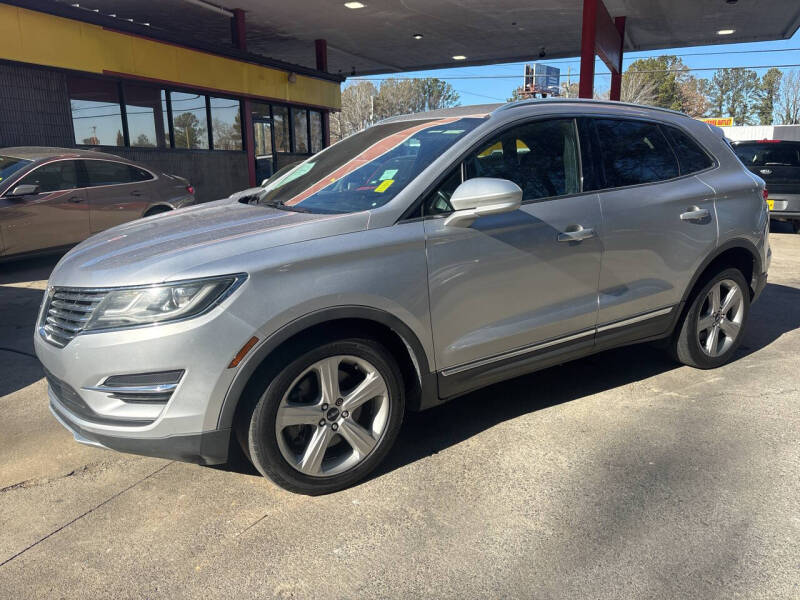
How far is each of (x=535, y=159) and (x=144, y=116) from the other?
13473mm

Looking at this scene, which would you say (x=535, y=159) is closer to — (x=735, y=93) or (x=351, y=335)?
(x=351, y=335)

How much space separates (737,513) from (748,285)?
236cm

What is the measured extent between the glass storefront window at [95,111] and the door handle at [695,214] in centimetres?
1275

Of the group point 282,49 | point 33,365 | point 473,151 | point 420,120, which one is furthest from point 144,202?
point 282,49

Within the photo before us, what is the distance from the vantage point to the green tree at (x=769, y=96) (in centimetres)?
8252

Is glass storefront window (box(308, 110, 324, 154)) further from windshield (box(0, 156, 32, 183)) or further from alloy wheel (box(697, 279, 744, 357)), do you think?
alloy wheel (box(697, 279, 744, 357))

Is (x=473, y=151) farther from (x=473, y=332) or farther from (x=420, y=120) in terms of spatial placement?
(x=473, y=332)

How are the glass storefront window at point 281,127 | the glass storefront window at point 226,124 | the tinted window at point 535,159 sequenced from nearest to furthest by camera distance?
the tinted window at point 535,159
the glass storefront window at point 226,124
the glass storefront window at point 281,127

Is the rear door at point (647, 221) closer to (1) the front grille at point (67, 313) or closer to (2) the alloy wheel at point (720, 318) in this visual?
(2) the alloy wheel at point (720, 318)

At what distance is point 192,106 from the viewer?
52.5 feet

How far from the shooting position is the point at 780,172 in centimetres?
1077

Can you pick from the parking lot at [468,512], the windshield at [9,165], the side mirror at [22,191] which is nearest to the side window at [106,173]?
the windshield at [9,165]

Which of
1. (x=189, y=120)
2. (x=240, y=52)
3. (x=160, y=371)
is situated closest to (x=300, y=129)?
(x=240, y=52)

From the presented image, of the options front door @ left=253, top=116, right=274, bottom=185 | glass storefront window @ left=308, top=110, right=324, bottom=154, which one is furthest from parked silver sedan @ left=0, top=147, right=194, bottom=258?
glass storefront window @ left=308, top=110, right=324, bottom=154
